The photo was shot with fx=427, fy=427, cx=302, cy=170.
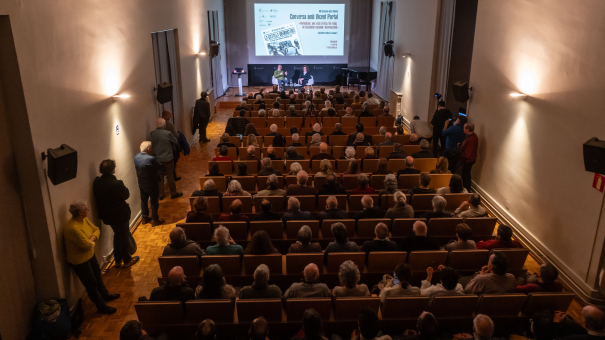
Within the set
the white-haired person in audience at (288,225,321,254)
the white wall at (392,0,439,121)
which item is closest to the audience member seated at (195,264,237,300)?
the white-haired person in audience at (288,225,321,254)

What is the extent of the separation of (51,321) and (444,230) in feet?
14.3

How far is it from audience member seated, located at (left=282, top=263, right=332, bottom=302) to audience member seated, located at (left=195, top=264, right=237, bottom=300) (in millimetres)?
520

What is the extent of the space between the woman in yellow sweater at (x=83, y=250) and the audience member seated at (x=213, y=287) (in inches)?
61.4

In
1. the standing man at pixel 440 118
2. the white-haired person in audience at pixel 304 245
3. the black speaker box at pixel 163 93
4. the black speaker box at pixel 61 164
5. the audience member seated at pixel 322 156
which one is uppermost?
the black speaker box at pixel 163 93

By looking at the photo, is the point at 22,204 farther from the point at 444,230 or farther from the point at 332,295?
the point at 444,230

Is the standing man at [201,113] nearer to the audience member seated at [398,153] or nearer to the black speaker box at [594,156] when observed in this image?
the audience member seated at [398,153]

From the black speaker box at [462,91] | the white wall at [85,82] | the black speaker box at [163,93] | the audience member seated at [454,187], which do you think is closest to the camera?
the white wall at [85,82]

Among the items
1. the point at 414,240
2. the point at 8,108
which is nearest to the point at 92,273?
the point at 8,108

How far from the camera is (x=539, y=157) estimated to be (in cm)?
580

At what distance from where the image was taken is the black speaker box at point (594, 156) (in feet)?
13.9

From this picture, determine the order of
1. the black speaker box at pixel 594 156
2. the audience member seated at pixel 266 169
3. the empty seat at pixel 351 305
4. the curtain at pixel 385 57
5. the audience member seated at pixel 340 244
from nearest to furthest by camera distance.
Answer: the empty seat at pixel 351 305 → the black speaker box at pixel 594 156 → the audience member seated at pixel 340 244 → the audience member seated at pixel 266 169 → the curtain at pixel 385 57

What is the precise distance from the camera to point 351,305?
3.67m

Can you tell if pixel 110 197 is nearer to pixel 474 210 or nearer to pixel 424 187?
pixel 424 187

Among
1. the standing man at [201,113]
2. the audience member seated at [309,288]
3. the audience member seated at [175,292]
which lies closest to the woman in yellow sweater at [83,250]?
the audience member seated at [175,292]
